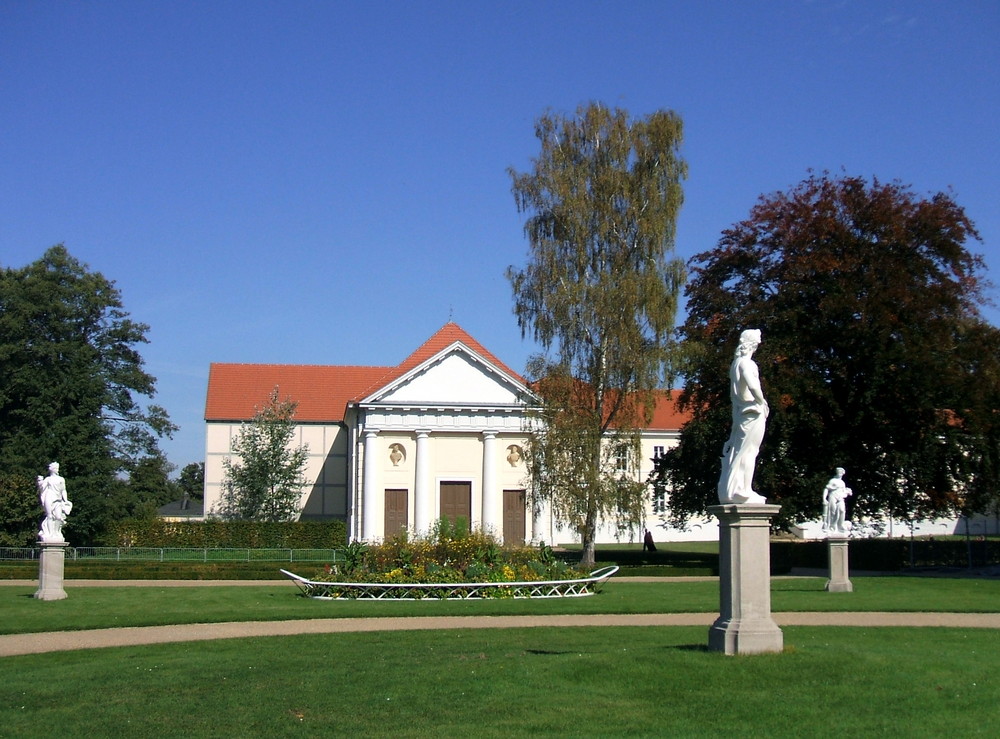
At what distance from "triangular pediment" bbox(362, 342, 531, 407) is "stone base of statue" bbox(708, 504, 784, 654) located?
3375 centimetres

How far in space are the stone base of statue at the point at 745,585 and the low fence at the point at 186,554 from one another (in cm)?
2720

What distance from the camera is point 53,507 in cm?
2269

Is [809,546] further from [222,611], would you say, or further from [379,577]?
[222,611]

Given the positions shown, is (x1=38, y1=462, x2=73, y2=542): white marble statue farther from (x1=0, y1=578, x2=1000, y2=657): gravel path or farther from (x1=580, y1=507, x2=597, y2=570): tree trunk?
(x1=580, y1=507, x2=597, y2=570): tree trunk

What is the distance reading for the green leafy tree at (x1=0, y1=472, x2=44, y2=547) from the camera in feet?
137

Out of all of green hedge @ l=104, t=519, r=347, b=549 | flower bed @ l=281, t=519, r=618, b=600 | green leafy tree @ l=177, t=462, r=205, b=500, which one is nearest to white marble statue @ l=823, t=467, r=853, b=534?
flower bed @ l=281, t=519, r=618, b=600

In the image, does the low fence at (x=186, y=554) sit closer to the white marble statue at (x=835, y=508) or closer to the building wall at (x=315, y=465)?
the building wall at (x=315, y=465)

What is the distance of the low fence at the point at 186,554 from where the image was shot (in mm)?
→ 36750

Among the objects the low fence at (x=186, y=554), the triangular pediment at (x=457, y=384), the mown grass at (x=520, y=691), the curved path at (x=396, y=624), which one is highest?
the triangular pediment at (x=457, y=384)

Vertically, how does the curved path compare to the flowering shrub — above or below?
below

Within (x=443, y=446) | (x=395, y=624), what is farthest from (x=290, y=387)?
(x=395, y=624)

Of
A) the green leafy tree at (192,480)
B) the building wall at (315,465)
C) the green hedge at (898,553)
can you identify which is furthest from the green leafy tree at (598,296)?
the green leafy tree at (192,480)

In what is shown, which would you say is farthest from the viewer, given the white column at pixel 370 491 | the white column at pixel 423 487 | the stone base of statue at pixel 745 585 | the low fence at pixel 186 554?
the white column at pixel 370 491

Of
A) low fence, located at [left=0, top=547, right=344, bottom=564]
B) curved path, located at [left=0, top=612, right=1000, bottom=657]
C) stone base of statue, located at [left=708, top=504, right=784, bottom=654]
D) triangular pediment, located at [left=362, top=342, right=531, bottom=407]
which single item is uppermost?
triangular pediment, located at [left=362, top=342, right=531, bottom=407]
